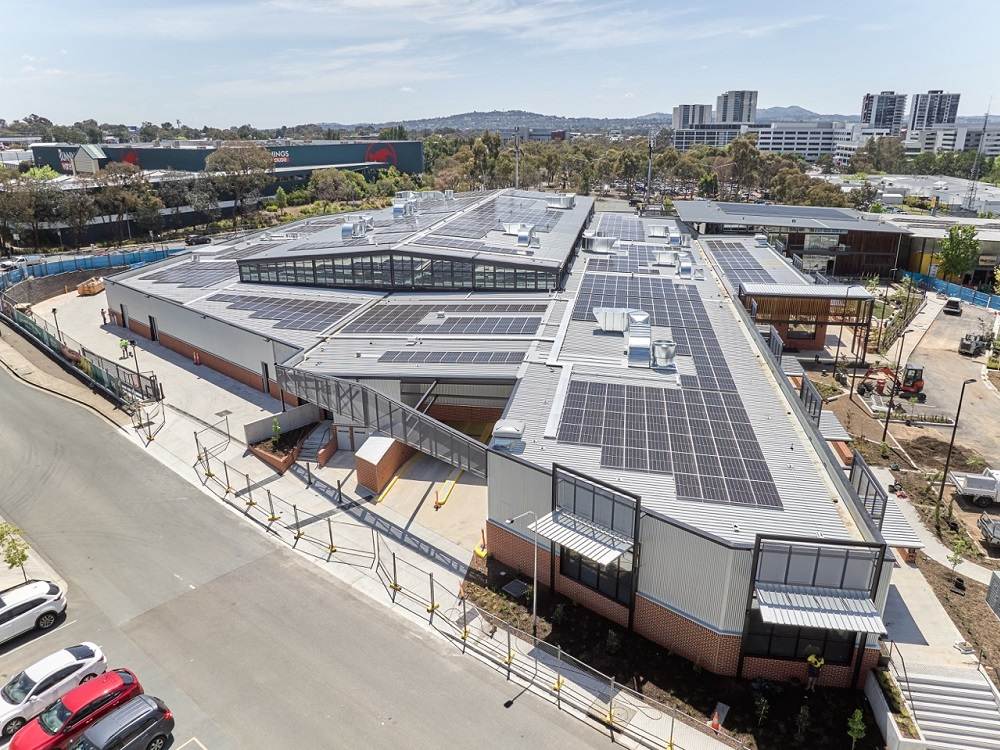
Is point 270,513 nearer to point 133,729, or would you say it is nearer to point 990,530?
point 133,729

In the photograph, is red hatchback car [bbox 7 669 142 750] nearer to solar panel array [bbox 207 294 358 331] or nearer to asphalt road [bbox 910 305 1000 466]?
solar panel array [bbox 207 294 358 331]

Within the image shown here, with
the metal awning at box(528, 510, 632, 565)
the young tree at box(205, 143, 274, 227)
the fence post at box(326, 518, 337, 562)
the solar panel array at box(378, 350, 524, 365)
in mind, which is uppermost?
the young tree at box(205, 143, 274, 227)

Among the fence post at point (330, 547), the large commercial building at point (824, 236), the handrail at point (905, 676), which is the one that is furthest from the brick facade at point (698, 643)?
the large commercial building at point (824, 236)

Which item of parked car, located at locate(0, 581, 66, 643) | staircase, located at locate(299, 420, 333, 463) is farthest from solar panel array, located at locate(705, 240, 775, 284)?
parked car, located at locate(0, 581, 66, 643)

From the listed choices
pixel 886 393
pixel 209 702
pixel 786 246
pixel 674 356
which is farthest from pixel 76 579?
pixel 786 246

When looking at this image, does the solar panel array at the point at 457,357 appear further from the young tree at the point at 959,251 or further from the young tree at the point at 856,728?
the young tree at the point at 959,251

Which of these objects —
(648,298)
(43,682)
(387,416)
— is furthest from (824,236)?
(43,682)
